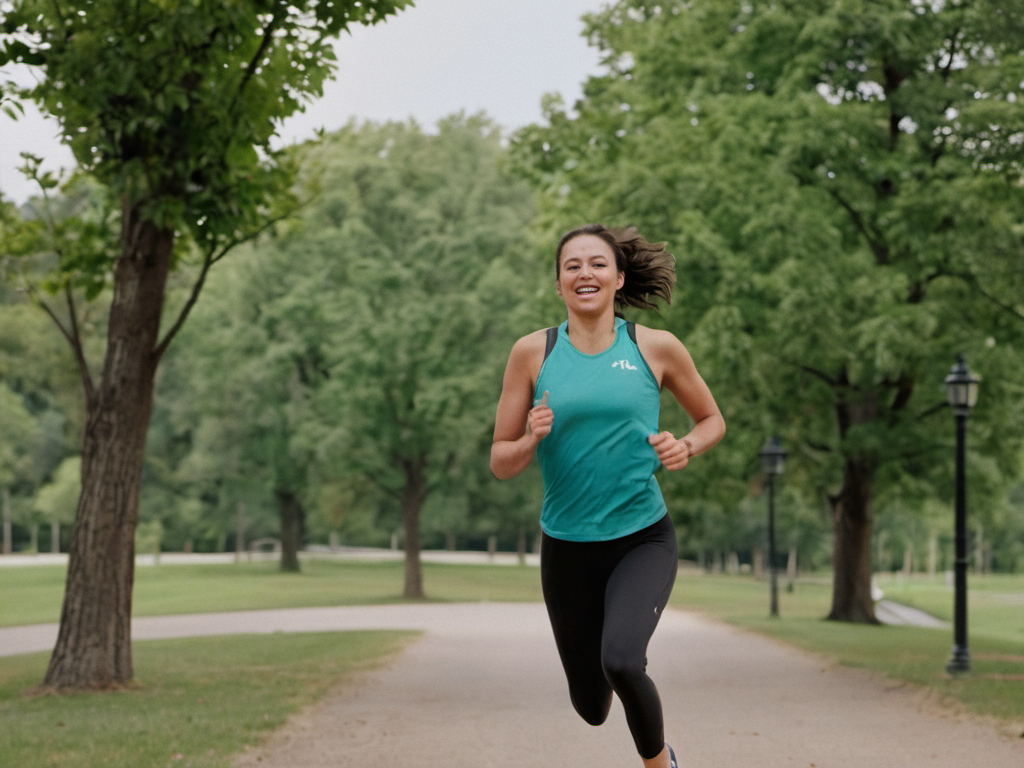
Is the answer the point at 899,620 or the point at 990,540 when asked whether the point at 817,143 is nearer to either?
the point at 899,620

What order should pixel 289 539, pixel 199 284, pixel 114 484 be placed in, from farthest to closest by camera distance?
pixel 289 539 → pixel 199 284 → pixel 114 484

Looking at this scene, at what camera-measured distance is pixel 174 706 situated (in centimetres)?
972

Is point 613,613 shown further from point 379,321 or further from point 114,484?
point 379,321

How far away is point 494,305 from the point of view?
31.7m

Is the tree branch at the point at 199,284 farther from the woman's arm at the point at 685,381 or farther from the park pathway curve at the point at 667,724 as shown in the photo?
the woman's arm at the point at 685,381

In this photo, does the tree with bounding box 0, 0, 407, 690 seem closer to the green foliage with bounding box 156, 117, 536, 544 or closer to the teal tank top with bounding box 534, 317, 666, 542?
the teal tank top with bounding box 534, 317, 666, 542

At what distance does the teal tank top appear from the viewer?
445cm

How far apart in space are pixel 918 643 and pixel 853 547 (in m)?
6.28

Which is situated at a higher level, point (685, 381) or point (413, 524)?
point (685, 381)

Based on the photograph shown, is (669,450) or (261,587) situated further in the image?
(261,587)

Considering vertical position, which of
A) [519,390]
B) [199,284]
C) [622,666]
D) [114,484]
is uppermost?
[199,284]

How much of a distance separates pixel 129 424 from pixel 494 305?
822 inches

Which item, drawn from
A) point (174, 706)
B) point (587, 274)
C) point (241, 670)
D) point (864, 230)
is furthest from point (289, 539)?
point (587, 274)

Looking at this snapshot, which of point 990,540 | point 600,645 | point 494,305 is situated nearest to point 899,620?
point 494,305
